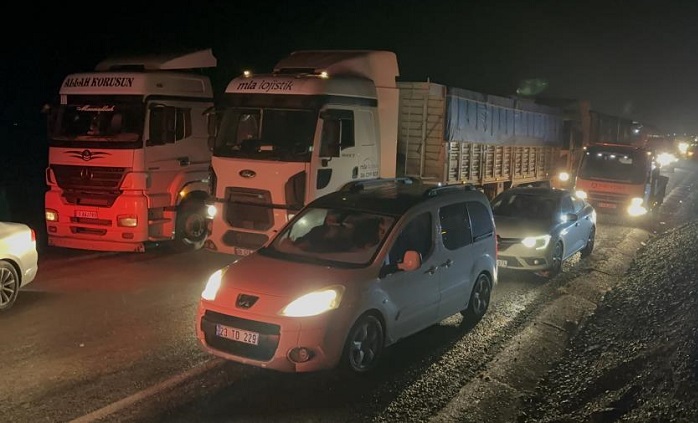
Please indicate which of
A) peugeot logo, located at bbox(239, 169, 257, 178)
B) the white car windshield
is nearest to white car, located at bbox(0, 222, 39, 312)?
peugeot logo, located at bbox(239, 169, 257, 178)

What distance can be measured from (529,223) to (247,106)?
5053 mm

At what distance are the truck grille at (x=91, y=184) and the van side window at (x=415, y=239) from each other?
20.1 feet

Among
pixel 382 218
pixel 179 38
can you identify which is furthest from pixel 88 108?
pixel 179 38

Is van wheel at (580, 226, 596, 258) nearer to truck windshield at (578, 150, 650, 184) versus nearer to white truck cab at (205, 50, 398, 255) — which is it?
white truck cab at (205, 50, 398, 255)

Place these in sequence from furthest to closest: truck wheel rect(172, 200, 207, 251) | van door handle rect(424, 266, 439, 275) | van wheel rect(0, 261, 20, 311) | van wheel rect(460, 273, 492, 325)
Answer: truck wheel rect(172, 200, 207, 251), van wheel rect(0, 261, 20, 311), van wheel rect(460, 273, 492, 325), van door handle rect(424, 266, 439, 275)

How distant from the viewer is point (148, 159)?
11664 millimetres

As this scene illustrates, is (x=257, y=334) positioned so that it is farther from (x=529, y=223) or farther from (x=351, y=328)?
(x=529, y=223)

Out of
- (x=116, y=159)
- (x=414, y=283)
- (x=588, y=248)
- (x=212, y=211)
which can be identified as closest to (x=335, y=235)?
(x=414, y=283)

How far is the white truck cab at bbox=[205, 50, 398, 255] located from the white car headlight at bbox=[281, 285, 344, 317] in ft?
14.7

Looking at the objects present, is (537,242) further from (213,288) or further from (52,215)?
(52,215)

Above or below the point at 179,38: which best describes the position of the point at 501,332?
below

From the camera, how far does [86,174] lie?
1162cm

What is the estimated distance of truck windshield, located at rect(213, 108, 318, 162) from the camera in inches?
417

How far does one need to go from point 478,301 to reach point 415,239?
1729mm
